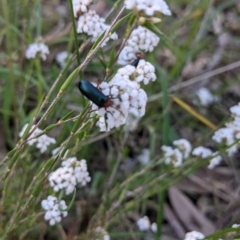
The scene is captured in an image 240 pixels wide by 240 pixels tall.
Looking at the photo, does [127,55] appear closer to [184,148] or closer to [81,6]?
[81,6]

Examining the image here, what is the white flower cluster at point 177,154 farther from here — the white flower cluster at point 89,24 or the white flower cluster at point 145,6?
the white flower cluster at point 145,6

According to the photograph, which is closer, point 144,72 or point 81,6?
point 144,72

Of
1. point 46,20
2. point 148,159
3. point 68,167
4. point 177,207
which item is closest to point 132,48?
point 68,167

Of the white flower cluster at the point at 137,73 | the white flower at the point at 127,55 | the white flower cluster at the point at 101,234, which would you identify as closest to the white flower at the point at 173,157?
the white flower cluster at the point at 101,234

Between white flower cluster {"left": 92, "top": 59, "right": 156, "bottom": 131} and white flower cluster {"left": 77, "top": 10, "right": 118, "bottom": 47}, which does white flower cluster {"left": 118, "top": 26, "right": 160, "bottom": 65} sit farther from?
white flower cluster {"left": 92, "top": 59, "right": 156, "bottom": 131}

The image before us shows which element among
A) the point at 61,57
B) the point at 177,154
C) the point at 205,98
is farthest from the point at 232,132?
the point at 61,57

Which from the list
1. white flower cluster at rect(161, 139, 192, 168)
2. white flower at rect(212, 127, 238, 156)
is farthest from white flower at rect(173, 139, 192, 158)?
white flower at rect(212, 127, 238, 156)
